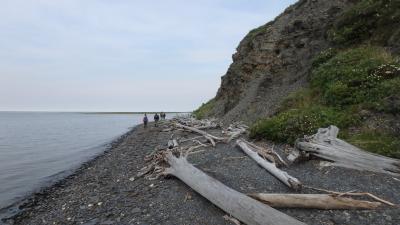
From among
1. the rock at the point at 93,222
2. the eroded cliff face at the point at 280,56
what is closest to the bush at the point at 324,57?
the eroded cliff face at the point at 280,56

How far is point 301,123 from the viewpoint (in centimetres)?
1446

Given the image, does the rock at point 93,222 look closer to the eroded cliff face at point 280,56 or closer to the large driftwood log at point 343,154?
the large driftwood log at point 343,154

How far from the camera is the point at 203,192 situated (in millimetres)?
8664

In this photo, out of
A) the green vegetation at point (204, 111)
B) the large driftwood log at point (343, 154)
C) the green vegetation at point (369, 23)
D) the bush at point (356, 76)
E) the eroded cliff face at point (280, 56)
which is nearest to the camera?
the large driftwood log at point (343, 154)

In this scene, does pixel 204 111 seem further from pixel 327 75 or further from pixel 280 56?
pixel 327 75

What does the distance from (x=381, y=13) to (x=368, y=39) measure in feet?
6.00

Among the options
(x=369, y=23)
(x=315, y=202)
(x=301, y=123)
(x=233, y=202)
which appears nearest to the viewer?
(x=315, y=202)

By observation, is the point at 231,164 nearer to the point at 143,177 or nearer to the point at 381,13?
the point at 143,177

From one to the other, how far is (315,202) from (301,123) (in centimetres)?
766

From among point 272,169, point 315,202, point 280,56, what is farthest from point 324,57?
point 315,202

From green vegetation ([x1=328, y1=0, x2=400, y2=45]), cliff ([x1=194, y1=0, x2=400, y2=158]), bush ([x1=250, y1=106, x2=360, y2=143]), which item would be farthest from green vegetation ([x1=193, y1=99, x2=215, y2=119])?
bush ([x1=250, y1=106, x2=360, y2=143])

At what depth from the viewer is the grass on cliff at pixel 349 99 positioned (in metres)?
13.1

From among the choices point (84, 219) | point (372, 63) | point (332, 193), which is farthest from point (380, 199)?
point (372, 63)

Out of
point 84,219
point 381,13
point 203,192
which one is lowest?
point 84,219
